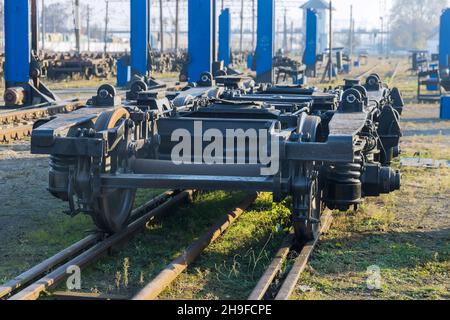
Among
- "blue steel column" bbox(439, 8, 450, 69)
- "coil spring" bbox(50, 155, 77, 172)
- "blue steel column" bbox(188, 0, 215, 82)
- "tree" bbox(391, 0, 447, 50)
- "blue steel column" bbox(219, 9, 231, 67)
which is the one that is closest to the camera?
"coil spring" bbox(50, 155, 77, 172)

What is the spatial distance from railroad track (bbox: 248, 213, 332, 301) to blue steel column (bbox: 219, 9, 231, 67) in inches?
830

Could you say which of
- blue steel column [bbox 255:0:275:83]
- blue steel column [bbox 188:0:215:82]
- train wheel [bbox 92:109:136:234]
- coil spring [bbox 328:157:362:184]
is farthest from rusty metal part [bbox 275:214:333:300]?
blue steel column [bbox 255:0:275:83]

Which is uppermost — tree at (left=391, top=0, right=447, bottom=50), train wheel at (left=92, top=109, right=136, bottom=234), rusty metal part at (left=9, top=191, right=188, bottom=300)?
tree at (left=391, top=0, right=447, bottom=50)

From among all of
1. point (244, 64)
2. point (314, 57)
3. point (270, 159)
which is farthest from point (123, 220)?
point (244, 64)

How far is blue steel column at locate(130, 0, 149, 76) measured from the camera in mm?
23047

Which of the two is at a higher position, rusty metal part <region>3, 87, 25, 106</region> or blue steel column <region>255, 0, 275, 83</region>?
blue steel column <region>255, 0, 275, 83</region>

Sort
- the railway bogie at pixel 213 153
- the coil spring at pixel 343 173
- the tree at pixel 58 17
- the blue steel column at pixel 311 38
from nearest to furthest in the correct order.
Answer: the railway bogie at pixel 213 153
the coil spring at pixel 343 173
the blue steel column at pixel 311 38
the tree at pixel 58 17

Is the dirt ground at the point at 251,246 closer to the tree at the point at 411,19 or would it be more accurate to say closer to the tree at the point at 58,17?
the tree at the point at 411,19

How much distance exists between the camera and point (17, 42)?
16.4 meters

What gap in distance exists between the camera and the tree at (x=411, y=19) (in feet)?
379

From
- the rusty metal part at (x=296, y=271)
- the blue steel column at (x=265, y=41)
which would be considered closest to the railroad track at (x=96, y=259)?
the rusty metal part at (x=296, y=271)

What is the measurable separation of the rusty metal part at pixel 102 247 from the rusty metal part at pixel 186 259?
0.69 meters

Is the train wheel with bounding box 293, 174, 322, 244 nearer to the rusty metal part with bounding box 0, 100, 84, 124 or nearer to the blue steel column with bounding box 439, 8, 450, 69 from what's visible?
the rusty metal part with bounding box 0, 100, 84, 124

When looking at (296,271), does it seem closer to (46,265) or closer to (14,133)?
(46,265)
